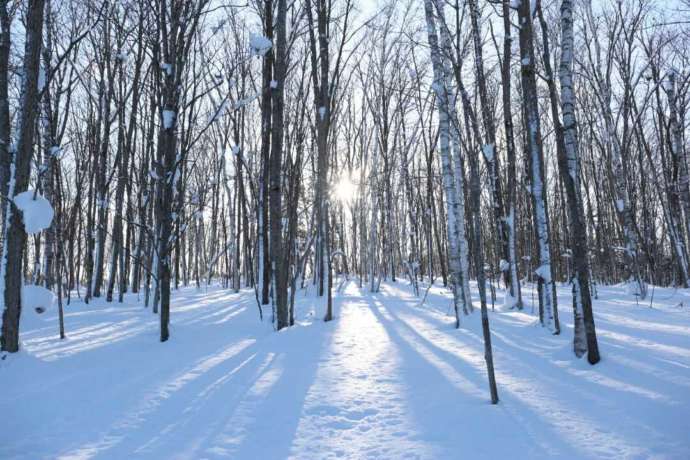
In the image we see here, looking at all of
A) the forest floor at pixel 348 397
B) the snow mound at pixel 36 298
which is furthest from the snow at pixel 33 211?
the forest floor at pixel 348 397

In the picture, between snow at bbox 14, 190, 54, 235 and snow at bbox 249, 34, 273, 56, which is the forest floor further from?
snow at bbox 249, 34, 273, 56

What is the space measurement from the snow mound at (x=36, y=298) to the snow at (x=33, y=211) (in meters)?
0.87

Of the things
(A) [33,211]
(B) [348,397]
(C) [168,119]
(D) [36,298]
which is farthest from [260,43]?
(B) [348,397]

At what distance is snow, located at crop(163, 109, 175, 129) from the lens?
5215 mm

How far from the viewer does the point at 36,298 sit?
4.85 meters

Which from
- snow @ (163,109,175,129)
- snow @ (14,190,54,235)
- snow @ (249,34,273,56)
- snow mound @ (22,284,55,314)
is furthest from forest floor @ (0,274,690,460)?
snow @ (249,34,273,56)

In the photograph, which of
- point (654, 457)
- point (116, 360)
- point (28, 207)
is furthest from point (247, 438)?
point (28, 207)

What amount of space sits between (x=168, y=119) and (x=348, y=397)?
13.5 ft

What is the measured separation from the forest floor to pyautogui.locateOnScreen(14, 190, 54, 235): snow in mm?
1463

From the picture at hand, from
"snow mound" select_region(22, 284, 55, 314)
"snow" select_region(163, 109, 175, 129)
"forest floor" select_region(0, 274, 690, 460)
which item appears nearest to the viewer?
"forest floor" select_region(0, 274, 690, 460)

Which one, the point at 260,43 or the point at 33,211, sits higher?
the point at 260,43

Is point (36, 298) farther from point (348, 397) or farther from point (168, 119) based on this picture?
point (348, 397)

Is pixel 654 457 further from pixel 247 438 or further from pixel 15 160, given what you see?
pixel 15 160

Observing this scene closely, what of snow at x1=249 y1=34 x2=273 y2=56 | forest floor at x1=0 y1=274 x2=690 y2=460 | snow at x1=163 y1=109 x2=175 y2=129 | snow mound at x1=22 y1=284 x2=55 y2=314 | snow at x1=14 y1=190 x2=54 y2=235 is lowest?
forest floor at x1=0 y1=274 x2=690 y2=460
